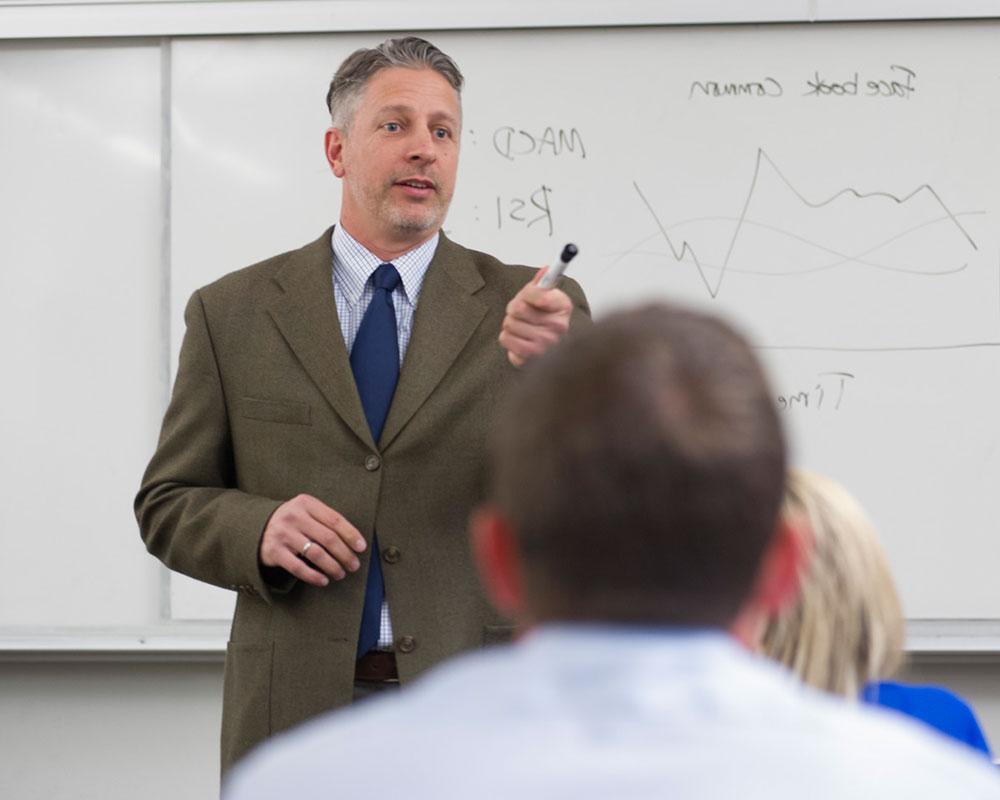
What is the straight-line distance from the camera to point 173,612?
10.1ft

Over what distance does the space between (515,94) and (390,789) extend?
8.41 ft

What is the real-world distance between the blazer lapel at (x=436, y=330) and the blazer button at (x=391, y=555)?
125 mm

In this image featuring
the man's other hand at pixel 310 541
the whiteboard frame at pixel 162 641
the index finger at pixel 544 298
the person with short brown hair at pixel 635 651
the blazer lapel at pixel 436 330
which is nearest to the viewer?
the person with short brown hair at pixel 635 651

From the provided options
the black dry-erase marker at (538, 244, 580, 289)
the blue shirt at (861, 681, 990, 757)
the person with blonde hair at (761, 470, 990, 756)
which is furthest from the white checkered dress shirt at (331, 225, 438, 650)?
the person with blonde hair at (761, 470, 990, 756)

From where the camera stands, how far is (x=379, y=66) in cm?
197

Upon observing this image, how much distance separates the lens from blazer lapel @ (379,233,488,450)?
6.01ft

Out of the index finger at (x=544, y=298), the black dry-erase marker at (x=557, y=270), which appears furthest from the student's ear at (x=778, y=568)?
the index finger at (x=544, y=298)

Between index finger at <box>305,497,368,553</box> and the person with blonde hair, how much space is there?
69cm

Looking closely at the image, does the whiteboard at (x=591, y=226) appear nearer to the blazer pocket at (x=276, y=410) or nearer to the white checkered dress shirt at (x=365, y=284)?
the white checkered dress shirt at (x=365, y=284)

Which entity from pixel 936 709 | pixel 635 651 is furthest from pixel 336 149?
pixel 635 651

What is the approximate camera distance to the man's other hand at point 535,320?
1.59 meters

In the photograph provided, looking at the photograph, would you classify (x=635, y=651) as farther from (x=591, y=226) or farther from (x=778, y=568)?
(x=591, y=226)

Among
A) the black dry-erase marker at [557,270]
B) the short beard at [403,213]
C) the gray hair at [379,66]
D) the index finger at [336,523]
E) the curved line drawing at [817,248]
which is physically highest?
the gray hair at [379,66]

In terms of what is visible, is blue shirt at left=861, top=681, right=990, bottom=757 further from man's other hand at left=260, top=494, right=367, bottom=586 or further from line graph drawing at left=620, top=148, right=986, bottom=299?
line graph drawing at left=620, top=148, right=986, bottom=299
